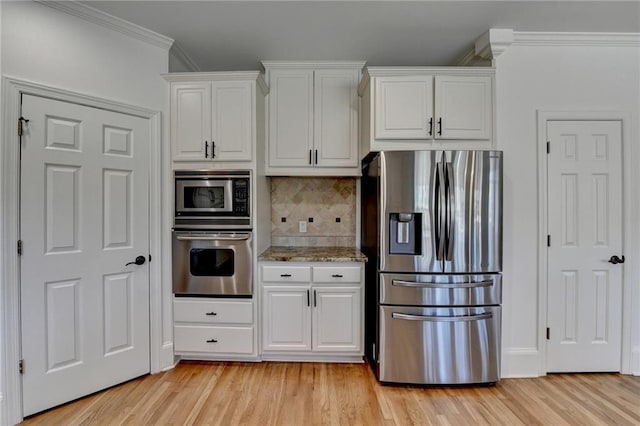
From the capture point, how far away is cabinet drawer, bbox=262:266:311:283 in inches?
97.0

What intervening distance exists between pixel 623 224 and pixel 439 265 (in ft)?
5.25

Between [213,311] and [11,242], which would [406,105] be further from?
[11,242]

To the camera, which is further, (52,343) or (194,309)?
(194,309)

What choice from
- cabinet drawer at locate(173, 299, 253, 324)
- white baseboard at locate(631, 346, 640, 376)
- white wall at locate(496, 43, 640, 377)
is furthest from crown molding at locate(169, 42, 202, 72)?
white baseboard at locate(631, 346, 640, 376)

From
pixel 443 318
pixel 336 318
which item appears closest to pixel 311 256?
pixel 336 318

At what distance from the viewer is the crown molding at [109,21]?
1973 millimetres

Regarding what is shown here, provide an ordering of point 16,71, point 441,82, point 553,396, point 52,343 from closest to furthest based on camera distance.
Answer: point 16,71
point 52,343
point 553,396
point 441,82

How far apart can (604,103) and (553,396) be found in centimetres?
229

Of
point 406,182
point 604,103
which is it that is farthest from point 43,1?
point 604,103

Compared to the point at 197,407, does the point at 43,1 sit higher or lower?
higher

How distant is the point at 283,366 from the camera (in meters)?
2.48

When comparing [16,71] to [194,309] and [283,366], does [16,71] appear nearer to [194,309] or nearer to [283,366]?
[194,309]

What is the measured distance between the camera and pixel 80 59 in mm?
2070

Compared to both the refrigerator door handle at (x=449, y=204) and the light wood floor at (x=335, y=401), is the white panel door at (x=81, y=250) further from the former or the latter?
the refrigerator door handle at (x=449, y=204)
